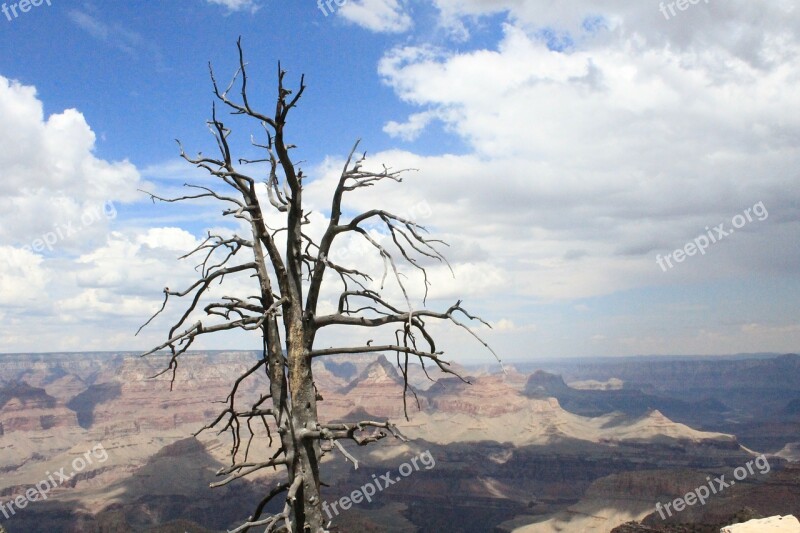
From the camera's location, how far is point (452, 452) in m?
189

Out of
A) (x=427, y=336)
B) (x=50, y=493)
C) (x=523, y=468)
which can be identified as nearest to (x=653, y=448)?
(x=523, y=468)

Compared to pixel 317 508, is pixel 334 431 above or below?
above

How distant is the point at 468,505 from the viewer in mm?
147000

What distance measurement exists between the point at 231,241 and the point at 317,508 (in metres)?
2.71

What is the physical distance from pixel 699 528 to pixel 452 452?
14020 cm

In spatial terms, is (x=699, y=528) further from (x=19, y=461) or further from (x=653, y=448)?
(x=19, y=461)

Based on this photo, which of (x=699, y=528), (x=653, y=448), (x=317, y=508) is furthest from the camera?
(x=653, y=448)

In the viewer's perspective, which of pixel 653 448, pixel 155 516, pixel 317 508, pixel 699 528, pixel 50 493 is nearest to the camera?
pixel 317 508

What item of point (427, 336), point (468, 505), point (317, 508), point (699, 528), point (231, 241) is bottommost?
point (468, 505)

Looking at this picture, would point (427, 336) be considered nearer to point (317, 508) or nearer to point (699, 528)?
point (317, 508)

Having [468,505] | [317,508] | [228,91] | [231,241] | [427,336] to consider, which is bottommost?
[468,505]

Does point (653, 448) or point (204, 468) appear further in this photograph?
point (653, 448)

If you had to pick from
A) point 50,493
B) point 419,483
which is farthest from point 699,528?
point 50,493

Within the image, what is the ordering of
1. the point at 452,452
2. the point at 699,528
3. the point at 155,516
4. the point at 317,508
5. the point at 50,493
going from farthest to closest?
the point at 452,452 < the point at 50,493 < the point at 155,516 < the point at 699,528 < the point at 317,508
